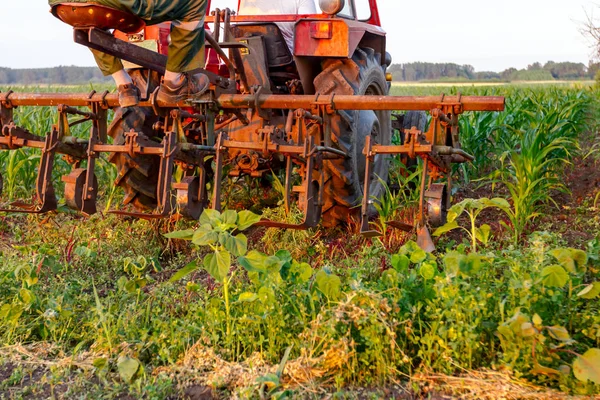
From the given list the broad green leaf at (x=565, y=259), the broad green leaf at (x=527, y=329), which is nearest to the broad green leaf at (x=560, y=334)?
the broad green leaf at (x=527, y=329)

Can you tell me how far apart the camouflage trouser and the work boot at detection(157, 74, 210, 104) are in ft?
0.47

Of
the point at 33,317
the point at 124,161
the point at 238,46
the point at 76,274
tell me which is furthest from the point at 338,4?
A: the point at 33,317

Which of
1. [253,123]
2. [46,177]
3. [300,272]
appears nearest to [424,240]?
[300,272]

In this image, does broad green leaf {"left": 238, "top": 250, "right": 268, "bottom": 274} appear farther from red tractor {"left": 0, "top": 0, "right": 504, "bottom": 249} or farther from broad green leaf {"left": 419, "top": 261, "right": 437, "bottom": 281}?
red tractor {"left": 0, "top": 0, "right": 504, "bottom": 249}

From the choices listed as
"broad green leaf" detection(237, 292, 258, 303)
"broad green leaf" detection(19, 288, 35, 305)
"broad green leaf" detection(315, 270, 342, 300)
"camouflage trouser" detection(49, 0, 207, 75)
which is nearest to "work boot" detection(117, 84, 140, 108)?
"camouflage trouser" detection(49, 0, 207, 75)

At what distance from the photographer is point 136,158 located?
4.87m

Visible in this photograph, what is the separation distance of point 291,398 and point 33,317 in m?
1.52

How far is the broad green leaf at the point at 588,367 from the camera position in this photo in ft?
7.95

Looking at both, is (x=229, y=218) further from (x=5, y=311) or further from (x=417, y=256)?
(x=5, y=311)

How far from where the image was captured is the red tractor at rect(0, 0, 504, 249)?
4.19 metres

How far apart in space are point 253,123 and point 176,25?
3.66 feet

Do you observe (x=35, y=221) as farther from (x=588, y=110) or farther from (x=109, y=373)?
(x=588, y=110)

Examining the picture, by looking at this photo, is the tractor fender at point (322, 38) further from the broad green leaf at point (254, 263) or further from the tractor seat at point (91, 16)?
the broad green leaf at point (254, 263)

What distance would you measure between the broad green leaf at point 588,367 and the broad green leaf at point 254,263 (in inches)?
48.9
